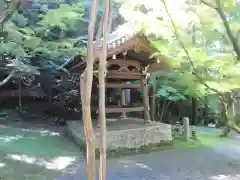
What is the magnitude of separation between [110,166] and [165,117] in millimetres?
8330

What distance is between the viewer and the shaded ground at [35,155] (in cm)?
472

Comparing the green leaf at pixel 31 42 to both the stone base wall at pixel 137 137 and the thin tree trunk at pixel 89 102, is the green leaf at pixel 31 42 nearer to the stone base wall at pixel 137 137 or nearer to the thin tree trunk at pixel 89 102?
the stone base wall at pixel 137 137

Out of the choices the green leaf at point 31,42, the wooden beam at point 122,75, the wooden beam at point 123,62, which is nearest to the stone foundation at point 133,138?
the wooden beam at point 122,75

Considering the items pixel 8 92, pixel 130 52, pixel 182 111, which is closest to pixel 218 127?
pixel 182 111

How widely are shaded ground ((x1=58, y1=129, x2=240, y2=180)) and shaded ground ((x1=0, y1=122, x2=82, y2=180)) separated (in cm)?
53

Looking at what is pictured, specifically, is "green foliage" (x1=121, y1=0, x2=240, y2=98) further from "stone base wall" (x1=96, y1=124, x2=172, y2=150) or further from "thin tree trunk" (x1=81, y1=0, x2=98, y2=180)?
"stone base wall" (x1=96, y1=124, x2=172, y2=150)

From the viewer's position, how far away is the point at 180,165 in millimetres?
5305

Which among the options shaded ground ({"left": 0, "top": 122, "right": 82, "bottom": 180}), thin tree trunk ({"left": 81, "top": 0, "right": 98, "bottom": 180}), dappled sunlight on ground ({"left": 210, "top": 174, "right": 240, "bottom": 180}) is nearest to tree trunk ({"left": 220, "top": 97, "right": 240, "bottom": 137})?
thin tree trunk ({"left": 81, "top": 0, "right": 98, "bottom": 180})

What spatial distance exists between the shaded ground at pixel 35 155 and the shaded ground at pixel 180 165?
527 millimetres

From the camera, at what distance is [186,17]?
2.82 m

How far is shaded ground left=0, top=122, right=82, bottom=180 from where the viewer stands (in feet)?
→ 15.5

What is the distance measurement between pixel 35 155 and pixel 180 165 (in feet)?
12.2

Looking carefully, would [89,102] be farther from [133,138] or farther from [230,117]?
[133,138]

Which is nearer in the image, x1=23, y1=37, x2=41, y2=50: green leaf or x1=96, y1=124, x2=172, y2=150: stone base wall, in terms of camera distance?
x1=96, y1=124, x2=172, y2=150: stone base wall
